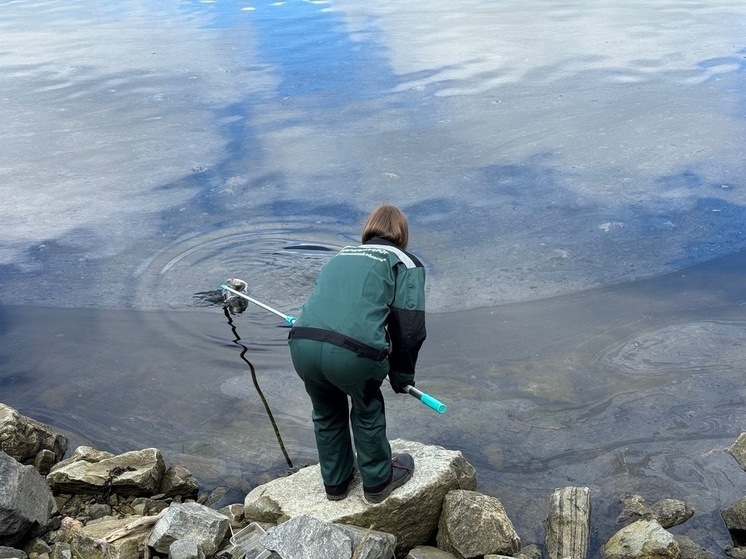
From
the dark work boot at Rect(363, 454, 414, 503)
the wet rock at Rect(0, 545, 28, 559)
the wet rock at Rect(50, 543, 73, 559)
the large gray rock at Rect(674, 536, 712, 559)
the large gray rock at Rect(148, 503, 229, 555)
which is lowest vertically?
the large gray rock at Rect(674, 536, 712, 559)

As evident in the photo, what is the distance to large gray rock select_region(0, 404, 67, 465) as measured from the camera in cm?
410

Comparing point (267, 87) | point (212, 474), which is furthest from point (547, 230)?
point (267, 87)

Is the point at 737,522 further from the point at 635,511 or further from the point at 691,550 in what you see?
the point at 635,511

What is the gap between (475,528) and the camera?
11.1ft

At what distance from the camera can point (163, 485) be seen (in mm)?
4008

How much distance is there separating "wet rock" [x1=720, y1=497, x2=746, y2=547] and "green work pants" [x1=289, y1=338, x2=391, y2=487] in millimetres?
1467

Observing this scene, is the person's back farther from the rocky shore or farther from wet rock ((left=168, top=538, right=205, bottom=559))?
wet rock ((left=168, top=538, right=205, bottom=559))

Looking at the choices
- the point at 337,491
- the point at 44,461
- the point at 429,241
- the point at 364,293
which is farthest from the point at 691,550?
the point at 429,241

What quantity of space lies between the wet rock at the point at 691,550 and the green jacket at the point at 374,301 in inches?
51.9

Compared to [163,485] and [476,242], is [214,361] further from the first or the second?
[476,242]

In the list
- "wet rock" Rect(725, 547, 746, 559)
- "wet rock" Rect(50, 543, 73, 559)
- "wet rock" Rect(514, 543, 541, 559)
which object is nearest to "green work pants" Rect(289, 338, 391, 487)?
"wet rock" Rect(514, 543, 541, 559)

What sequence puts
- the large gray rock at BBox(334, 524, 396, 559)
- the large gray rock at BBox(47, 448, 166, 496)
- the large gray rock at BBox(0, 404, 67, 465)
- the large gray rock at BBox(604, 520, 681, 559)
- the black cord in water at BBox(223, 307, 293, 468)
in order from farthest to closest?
the black cord in water at BBox(223, 307, 293, 468) < the large gray rock at BBox(0, 404, 67, 465) < the large gray rock at BBox(47, 448, 166, 496) < the large gray rock at BBox(604, 520, 681, 559) < the large gray rock at BBox(334, 524, 396, 559)

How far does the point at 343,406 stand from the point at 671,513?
1491 millimetres

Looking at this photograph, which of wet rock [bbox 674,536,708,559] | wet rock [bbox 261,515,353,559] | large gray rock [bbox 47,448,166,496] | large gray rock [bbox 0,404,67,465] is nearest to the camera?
wet rock [bbox 261,515,353,559]
